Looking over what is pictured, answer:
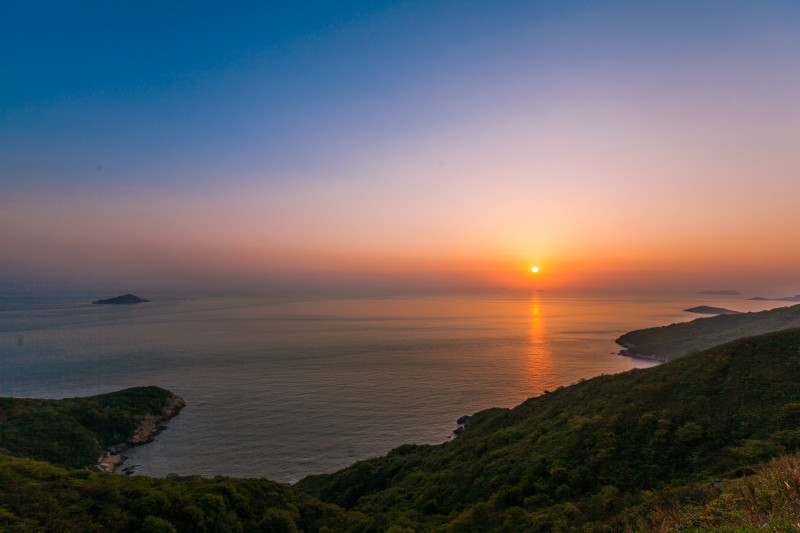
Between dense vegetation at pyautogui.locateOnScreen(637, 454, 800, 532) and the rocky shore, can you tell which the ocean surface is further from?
dense vegetation at pyautogui.locateOnScreen(637, 454, 800, 532)

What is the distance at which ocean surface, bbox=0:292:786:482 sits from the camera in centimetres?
4356

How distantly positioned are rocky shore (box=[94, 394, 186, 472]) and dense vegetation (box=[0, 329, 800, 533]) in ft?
93.5

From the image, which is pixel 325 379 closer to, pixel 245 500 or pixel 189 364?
pixel 189 364

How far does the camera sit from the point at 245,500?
1805cm

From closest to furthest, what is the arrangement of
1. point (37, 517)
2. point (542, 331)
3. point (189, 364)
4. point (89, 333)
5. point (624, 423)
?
point (37, 517), point (624, 423), point (189, 364), point (89, 333), point (542, 331)

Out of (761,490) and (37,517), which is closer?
(761,490)

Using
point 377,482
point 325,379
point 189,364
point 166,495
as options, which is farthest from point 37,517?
point 189,364

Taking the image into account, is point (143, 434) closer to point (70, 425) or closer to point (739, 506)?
point (70, 425)

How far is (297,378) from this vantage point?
73625 mm

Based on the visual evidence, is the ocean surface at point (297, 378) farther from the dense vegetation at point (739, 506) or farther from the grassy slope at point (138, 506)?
the dense vegetation at point (739, 506)

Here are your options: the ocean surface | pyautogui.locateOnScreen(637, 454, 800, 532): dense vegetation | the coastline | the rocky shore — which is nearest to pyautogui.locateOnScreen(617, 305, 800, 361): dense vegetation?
the coastline

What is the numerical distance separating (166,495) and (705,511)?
824 inches

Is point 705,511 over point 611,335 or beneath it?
over

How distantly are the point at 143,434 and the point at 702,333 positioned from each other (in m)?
128
